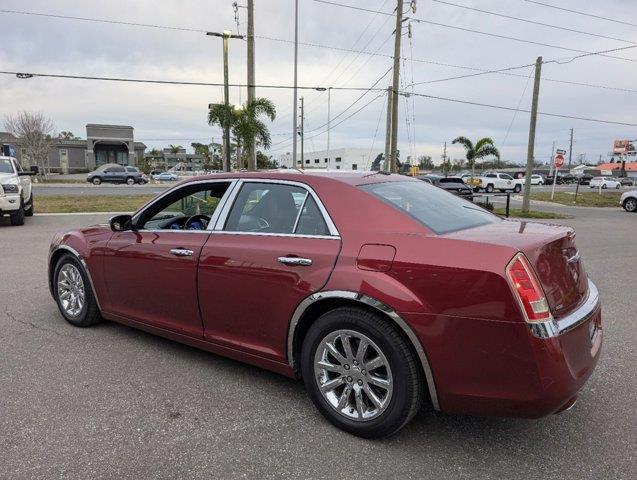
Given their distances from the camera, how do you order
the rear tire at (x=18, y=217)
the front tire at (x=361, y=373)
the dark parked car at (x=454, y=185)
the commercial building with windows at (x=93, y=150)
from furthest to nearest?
the commercial building with windows at (x=93, y=150), the dark parked car at (x=454, y=185), the rear tire at (x=18, y=217), the front tire at (x=361, y=373)

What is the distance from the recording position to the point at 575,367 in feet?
8.43

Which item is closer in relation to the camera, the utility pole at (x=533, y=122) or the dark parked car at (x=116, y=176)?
the utility pole at (x=533, y=122)

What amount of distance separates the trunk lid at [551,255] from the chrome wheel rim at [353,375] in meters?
0.82

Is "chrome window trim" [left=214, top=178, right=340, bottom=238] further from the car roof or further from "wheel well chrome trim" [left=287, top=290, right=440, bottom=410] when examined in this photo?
"wheel well chrome trim" [left=287, top=290, right=440, bottom=410]

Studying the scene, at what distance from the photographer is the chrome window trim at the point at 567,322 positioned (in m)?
2.44

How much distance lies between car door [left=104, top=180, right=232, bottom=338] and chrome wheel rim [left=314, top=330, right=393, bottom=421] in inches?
45.8

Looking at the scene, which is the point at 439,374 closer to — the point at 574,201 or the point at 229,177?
the point at 229,177

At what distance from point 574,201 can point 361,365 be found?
30.3m

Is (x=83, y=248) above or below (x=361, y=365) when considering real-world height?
above

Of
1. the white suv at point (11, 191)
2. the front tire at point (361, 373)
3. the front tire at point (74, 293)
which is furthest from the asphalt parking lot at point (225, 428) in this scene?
the white suv at point (11, 191)

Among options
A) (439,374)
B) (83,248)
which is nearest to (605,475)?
(439,374)

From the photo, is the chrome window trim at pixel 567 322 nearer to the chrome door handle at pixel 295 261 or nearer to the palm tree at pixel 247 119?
the chrome door handle at pixel 295 261

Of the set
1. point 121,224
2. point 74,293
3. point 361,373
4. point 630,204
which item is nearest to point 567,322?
Answer: point 361,373

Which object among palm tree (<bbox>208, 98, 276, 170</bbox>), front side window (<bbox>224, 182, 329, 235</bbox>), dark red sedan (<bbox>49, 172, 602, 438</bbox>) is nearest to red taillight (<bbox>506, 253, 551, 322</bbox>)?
dark red sedan (<bbox>49, 172, 602, 438</bbox>)
